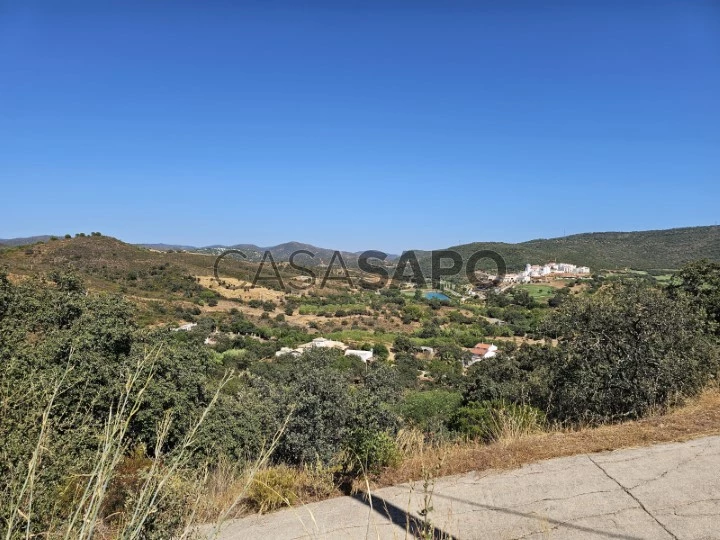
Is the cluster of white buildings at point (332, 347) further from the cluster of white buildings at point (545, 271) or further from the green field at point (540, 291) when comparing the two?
the cluster of white buildings at point (545, 271)

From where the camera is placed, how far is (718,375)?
7.43 m

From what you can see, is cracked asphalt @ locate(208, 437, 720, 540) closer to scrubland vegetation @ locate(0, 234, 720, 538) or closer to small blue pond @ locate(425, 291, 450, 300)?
scrubland vegetation @ locate(0, 234, 720, 538)

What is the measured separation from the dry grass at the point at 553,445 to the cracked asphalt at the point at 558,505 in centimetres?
14

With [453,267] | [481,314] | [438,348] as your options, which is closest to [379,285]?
[453,267]

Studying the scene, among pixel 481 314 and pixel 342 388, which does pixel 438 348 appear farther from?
pixel 342 388

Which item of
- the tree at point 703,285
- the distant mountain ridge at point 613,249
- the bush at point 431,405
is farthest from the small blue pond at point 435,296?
the tree at point 703,285

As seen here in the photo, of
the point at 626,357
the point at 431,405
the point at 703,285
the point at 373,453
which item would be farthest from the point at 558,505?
the point at 431,405

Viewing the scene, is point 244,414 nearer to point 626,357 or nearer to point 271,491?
point 271,491

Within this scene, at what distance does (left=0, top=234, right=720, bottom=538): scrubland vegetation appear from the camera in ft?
8.19

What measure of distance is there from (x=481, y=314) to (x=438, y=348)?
20548mm

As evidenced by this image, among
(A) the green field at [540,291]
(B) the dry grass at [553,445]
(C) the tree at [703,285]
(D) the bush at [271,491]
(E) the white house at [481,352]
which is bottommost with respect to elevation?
(E) the white house at [481,352]

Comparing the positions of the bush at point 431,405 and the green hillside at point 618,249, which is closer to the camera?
the bush at point 431,405

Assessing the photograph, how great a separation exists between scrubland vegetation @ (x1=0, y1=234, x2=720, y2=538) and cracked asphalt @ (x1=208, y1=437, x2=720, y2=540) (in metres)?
0.28

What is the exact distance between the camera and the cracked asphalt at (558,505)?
324 centimetres
